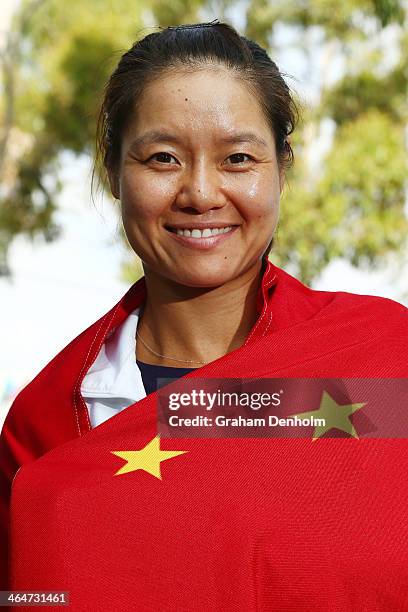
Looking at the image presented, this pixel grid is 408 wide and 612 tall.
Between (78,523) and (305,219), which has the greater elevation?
(305,219)

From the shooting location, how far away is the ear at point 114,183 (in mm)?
2432

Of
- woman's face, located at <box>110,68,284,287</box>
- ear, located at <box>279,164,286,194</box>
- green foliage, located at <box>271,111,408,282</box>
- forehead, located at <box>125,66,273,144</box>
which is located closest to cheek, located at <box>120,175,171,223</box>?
woman's face, located at <box>110,68,284,287</box>

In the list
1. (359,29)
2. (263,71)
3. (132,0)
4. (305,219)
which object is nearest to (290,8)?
(359,29)

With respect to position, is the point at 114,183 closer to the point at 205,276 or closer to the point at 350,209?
the point at 205,276

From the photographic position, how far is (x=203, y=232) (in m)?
2.22

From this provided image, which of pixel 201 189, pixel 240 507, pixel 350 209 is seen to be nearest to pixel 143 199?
pixel 201 189

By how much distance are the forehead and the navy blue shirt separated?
1.79ft

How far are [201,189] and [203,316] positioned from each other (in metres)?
0.35

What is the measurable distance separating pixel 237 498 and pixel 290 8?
38.9 ft

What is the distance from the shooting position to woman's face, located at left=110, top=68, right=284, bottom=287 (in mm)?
2178

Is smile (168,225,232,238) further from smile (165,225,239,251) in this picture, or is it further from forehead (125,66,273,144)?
forehead (125,66,273,144)

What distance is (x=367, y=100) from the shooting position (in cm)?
1282

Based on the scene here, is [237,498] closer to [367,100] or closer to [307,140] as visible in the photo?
[307,140]

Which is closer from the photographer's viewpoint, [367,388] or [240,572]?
[240,572]
